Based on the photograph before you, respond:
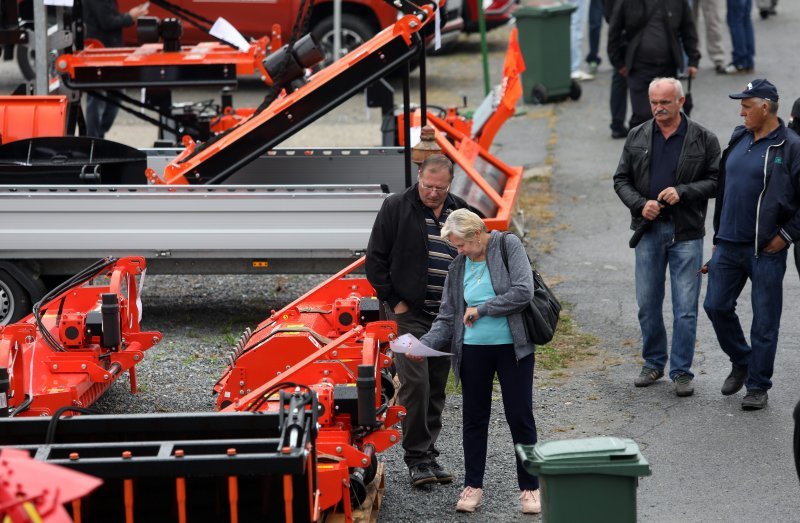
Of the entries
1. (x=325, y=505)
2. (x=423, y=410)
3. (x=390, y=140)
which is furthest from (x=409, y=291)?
(x=390, y=140)

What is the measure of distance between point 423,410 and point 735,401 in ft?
6.94

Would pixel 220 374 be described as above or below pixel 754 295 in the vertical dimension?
below

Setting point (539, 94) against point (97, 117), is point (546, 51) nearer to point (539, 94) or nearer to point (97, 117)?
point (539, 94)

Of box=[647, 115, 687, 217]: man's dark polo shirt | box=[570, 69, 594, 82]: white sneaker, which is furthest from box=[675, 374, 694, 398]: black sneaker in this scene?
box=[570, 69, 594, 82]: white sneaker

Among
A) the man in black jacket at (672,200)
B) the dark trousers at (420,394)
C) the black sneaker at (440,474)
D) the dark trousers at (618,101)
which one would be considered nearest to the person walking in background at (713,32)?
the dark trousers at (618,101)

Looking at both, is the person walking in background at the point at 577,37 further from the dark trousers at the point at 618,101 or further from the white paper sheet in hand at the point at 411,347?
the white paper sheet in hand at the point at 411,347

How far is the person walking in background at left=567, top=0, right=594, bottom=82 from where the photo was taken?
16.9 meters

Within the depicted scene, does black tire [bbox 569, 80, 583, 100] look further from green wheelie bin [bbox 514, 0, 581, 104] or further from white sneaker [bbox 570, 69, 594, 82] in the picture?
white sneaker [bbox 570, 69, 594, 82]

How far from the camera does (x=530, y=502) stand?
6062 mm

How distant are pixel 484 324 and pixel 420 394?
25.7 inches

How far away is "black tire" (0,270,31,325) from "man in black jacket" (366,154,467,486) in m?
3.42

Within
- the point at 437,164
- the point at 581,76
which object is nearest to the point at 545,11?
the point at 581,76

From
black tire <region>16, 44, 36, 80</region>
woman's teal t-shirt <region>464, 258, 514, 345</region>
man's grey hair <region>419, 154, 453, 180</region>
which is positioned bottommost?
woman's teal t-shirt <region>464, 258, 514, 345</region>

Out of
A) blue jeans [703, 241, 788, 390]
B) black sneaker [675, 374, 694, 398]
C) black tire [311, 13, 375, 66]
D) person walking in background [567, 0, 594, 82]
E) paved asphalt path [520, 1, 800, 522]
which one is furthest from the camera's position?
person walking in background [567, 0, 594, 82]
